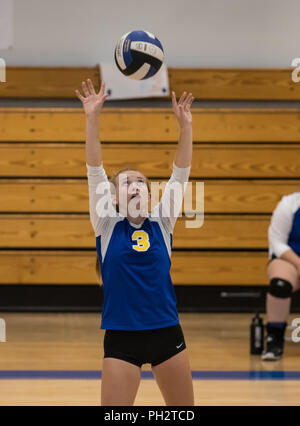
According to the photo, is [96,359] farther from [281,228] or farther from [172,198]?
[172,198]

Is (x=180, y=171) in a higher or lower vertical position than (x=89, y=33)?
lower

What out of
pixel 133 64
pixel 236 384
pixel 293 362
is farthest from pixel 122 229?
pixel 293 362

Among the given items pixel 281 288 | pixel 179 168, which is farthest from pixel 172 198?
pixel 281 288

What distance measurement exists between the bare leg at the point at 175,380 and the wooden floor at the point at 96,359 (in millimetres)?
1232

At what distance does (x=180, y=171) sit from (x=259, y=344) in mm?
2529

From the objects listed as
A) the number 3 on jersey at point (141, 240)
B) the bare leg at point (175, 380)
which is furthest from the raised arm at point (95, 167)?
the bare leg at point (175, 380)

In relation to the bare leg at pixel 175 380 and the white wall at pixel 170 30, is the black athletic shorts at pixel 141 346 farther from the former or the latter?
the white wall at pixel 170 30

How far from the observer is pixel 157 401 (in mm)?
3662

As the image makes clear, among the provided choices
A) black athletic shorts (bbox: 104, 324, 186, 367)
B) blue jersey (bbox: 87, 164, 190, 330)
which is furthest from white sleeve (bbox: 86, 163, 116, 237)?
black athletic shorts (bbox: 104, 324, 186, 367)

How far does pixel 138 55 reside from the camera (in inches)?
125

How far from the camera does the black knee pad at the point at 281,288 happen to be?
4.66 m

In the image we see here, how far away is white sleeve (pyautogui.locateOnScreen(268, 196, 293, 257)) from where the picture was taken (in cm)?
477

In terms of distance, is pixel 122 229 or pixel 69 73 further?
pixel 69 73

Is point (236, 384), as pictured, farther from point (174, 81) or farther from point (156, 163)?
point (174, 81)
